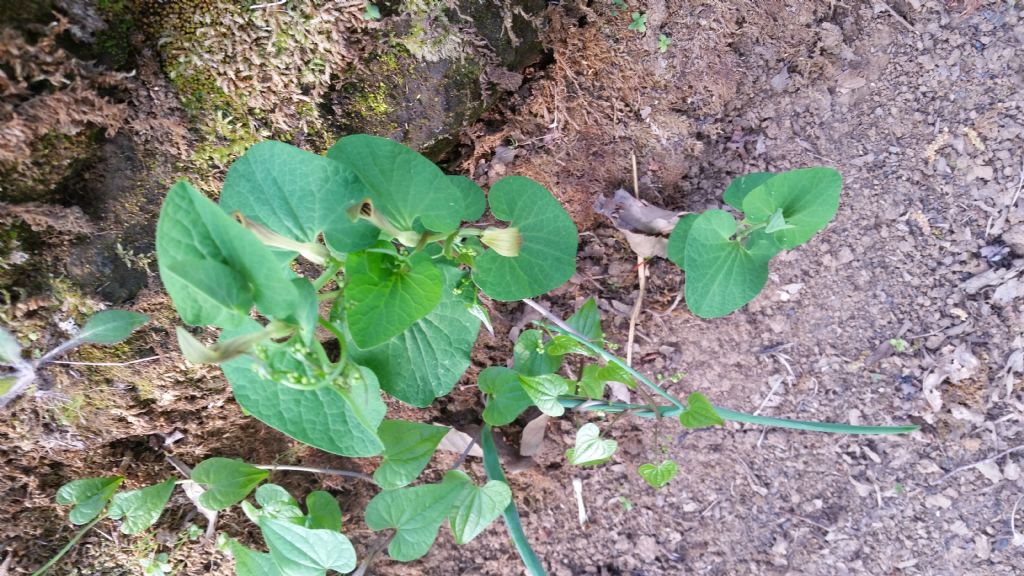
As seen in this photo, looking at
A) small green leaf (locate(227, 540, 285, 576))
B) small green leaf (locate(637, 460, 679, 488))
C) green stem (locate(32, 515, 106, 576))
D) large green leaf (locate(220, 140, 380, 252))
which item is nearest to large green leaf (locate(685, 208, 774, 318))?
small green leaf (locate(637, 460, 679, 488))

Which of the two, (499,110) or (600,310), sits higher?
(499,110)

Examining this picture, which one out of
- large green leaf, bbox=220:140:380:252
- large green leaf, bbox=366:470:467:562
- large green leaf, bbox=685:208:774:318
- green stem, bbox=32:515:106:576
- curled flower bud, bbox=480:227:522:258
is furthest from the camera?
green stem, bbox=32:515:106:576

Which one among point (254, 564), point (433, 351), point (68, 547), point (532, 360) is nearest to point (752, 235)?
point (532, 360)

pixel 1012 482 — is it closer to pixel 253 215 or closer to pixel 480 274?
pixel 480 274

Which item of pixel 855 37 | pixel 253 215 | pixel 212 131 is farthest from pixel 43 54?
pixel 855 37

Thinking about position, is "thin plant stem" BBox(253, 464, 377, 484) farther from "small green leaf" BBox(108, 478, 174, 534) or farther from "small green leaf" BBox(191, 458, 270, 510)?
"small green leaf" BBox(108, 478, 174, 534)

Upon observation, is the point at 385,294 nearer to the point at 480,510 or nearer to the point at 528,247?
the point at 528,247

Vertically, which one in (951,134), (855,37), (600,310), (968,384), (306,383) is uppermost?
Answer: (855,37)

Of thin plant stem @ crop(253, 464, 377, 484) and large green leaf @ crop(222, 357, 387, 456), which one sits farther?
thin plant stem @ crop(253, 464, 377, 484)
